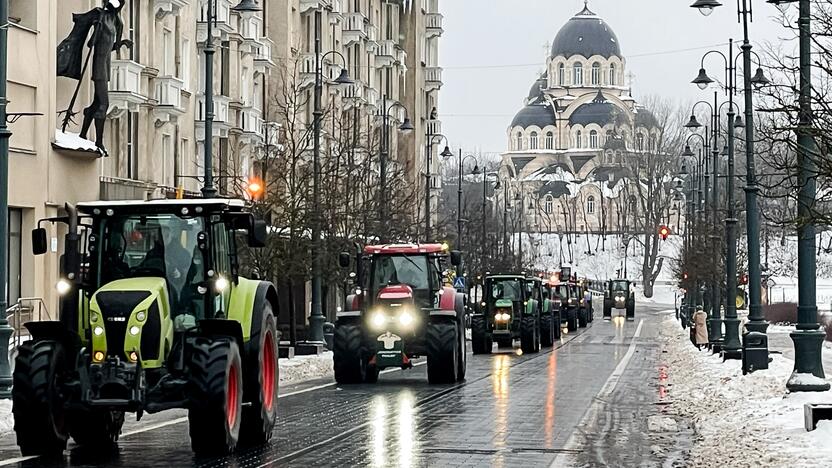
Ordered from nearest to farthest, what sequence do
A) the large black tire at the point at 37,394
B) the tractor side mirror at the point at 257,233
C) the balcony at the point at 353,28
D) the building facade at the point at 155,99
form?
the large black tire at the point at 37,394
the tractor side mirror at the point at 257,233
the building facade at the point at 155,99
the balcony at the point at 353,28

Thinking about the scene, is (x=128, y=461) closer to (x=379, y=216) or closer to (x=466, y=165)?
(x=379, y=216)

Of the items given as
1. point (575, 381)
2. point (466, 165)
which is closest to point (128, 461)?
point (575, 381)

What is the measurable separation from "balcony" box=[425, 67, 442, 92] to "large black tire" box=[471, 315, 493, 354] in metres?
55.1

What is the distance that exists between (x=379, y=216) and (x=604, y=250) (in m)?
124

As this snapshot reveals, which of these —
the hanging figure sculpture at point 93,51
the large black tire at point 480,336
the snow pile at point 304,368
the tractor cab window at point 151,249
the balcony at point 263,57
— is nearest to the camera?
the tractor cab window at point 151,249

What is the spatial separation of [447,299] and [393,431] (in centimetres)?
1250

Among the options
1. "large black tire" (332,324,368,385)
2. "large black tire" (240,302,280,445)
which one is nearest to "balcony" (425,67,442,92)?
"large black tire" (332,324,368,385)

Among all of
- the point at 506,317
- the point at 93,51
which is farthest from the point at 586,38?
the point at 93,51

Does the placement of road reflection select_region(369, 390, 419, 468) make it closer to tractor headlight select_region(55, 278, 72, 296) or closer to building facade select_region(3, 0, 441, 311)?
tractor headlight select_region(55, 278, 72, 296)

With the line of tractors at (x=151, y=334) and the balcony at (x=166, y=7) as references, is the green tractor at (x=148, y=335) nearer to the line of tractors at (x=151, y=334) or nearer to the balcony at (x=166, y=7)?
the line of tractors at (x=151, y=334)

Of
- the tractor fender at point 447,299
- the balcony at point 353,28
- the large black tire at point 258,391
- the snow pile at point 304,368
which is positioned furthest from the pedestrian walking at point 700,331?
the balcony at point 353,28

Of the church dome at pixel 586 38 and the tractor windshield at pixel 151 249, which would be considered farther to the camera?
the church dome at pixel 586 38

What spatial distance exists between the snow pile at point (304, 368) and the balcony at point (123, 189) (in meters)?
7.60

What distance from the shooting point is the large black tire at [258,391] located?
1773cm
